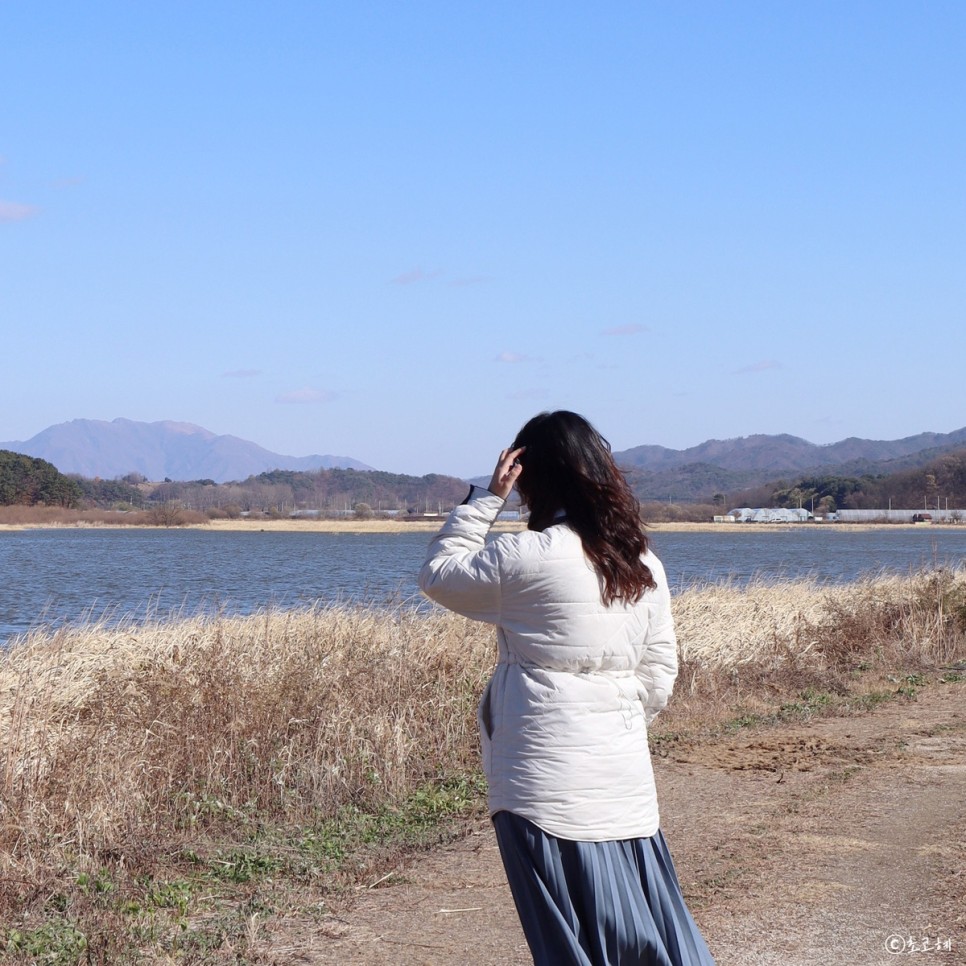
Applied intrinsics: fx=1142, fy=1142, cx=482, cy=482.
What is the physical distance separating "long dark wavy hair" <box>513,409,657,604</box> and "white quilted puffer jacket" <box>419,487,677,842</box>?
0.05m

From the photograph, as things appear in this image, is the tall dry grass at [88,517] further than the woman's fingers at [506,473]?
Yes

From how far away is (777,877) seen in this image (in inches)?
212

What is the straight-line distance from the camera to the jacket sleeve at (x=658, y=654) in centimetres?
309

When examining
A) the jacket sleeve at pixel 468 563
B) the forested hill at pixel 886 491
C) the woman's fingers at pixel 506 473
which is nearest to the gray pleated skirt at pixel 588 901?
the jacket sleeve at pixel 468 563

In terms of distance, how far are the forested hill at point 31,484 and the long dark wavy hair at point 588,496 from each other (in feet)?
368

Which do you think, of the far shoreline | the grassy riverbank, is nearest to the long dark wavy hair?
the grassy riverbank

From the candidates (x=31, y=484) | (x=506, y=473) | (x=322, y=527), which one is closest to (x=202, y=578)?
(x=506, y=473)

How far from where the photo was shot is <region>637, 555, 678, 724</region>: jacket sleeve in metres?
3.09

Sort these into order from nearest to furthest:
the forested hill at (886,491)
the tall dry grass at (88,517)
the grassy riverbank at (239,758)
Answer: the grassy riverbank at (239,758) → the tall dry grass at (88,517) → the forested hill at (886,491)

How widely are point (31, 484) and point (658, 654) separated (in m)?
115

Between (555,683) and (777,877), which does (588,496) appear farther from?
(777,877)

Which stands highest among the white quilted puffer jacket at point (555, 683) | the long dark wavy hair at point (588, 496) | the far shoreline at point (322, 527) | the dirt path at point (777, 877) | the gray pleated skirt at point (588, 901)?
the long dark wavy hair at point (588, 496)

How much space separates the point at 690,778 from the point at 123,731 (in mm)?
3844

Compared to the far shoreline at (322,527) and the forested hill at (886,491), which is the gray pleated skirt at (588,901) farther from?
the forested hill at (886,491)
